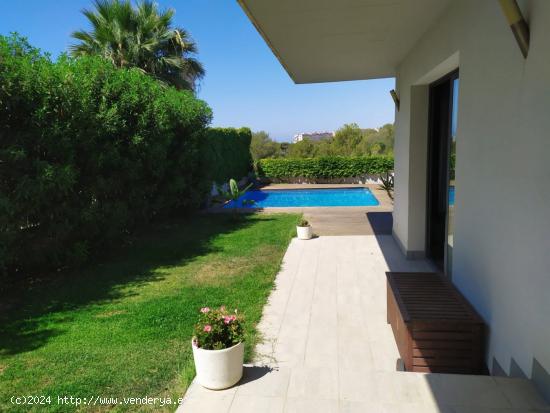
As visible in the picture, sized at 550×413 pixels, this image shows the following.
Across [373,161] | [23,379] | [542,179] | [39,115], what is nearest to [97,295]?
[23,379]

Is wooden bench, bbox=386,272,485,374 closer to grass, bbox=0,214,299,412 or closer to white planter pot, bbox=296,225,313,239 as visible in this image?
grass, bbox=0,214,299,412

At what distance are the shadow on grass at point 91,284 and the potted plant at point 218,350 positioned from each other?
7.99 ft

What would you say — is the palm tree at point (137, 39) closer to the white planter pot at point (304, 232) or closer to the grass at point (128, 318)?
the grass at point (128, 318)

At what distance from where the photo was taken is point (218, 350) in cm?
303

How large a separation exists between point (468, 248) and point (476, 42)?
1.96 m

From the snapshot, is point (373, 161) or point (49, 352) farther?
point (373, 161)

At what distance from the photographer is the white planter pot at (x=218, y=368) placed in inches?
116

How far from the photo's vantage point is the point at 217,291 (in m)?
6.07

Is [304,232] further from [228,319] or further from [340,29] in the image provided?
[228,319]

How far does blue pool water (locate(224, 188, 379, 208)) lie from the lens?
59.6ft

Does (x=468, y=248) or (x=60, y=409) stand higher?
(x=468, y=248)

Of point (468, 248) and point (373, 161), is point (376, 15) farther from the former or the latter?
point (373, 161)

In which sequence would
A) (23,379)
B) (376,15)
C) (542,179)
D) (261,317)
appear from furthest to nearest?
1. (261,317)
2. (376,15)
3. (23,379)
4. (542,179)

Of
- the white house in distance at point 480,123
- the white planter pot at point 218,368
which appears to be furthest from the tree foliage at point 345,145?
the white planter pot at point 218,368
